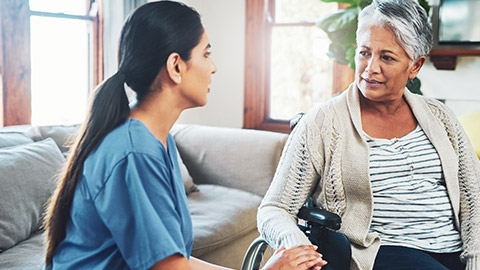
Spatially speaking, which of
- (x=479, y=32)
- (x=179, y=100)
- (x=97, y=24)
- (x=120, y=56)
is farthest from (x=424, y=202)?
(x=97, y=24)

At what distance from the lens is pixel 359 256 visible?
1468 mm

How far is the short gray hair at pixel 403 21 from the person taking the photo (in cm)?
153

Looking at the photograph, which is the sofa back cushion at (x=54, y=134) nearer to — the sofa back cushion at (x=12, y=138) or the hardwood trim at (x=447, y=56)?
the sofa back cushion at (x=12, y=138)

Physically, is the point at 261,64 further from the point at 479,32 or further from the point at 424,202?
the point at 424,202

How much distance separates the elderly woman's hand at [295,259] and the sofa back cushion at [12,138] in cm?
145

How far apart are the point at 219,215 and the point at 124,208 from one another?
1.54m

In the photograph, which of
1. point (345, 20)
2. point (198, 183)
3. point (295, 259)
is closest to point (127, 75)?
point (295, 259)

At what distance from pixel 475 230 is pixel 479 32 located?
236 cm

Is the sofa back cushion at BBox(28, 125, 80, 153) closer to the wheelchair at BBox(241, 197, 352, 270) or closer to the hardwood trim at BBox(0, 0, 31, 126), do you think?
the hardwood trim at BBox(0, 0, 31, 126)

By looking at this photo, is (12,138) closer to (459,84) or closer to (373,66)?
(373,66)

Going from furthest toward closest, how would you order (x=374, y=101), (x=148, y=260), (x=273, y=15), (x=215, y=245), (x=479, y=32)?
(x=273, y=15) < (x=479, y=32) < (x=215, y=245) < (x=374, y=101) < (x=148, y=260)

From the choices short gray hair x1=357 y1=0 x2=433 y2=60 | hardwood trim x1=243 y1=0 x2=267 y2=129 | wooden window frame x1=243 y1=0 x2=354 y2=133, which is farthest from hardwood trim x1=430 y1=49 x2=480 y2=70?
short gray hair x1=357 y1=0 x2=433 y2=60

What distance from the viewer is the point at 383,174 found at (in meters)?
1.54

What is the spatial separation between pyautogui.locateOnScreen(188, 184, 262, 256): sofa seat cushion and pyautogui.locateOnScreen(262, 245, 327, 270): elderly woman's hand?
0.99 m
